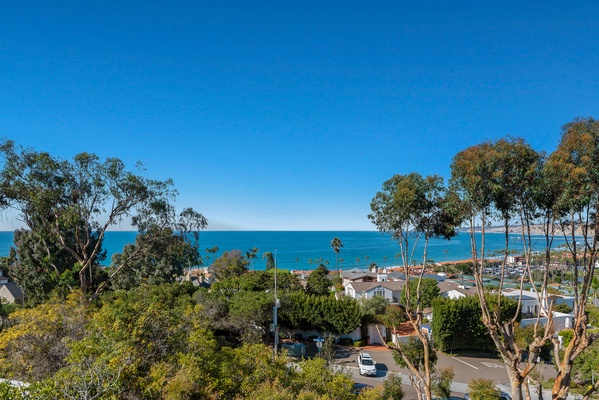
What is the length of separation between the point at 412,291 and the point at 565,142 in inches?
1346

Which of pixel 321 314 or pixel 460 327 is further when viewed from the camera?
pixel 321 314

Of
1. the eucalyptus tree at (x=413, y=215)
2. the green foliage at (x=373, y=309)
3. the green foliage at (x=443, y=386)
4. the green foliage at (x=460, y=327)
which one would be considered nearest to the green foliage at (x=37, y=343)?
the eucalyptus tree at (x=413, y=215)

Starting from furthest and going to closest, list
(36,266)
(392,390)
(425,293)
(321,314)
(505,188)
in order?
(425,293) → (36,266) → (321,314) → (392,390) → (505,188)

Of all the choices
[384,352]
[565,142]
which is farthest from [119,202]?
[384,352]

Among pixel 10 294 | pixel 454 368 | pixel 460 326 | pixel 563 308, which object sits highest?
pixel 460 326

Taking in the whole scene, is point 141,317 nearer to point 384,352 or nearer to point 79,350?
Answer: point 79,350

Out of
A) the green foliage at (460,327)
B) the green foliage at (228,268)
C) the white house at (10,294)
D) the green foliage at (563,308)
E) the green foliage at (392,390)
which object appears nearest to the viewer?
the green foliage at (392,390)

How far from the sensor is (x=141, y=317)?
10797 millimetres

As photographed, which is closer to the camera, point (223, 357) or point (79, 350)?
point (79, 350)

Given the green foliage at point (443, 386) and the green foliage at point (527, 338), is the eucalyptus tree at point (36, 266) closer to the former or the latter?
the green foliage at point (443, 386)

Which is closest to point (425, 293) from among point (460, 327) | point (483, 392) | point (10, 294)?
point (460, 327)

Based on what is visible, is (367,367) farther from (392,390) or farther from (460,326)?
(460,326)

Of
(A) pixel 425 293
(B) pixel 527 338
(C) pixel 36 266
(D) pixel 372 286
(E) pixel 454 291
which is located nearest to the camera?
(B) pixel 527 338

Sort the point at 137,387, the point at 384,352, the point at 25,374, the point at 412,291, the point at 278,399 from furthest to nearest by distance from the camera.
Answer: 1. the point at 412,291
2. the point at 384,352
3. the point at 25,374
4. the point at 137,387
5. the point at 278,399
